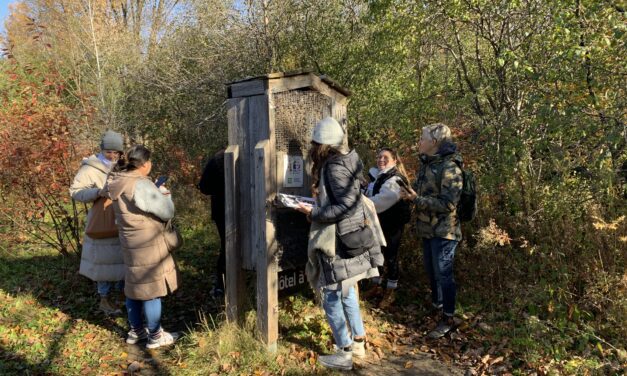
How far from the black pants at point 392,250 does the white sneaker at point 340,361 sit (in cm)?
164

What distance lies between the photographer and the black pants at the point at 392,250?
512 cm

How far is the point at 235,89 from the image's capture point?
13.3ft

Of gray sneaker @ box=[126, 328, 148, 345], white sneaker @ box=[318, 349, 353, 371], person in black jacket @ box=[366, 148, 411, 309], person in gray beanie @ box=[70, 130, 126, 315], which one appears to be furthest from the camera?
person in gray beanie @ box=[70, 130, 126, 315]

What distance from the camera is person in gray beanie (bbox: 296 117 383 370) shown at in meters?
3.38

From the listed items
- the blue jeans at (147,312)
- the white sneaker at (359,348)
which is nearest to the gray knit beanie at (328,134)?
the white sneaker at (359,348)

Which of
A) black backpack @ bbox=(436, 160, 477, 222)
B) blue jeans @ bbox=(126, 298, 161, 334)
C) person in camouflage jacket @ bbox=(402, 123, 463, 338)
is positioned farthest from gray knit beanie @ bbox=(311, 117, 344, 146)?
blue jeans @ bbox=(126, 298, 161, 334)

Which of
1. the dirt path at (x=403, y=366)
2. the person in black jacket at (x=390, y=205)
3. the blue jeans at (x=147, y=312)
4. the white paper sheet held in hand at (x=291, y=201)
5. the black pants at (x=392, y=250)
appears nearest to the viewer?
the white paper sheet held in hand at (x=291, y=201)

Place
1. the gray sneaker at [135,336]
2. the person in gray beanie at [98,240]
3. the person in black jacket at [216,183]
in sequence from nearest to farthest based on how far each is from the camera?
the gray sneaker at [135,336], the person in gray beanie at [98,240], the person in black jacket at [216,183]

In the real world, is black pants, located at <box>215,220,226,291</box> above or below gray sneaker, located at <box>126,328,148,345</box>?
above

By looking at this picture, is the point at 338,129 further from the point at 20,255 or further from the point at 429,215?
the point at 20,255

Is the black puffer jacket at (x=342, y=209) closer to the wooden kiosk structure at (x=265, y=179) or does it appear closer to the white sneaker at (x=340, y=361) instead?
the wooden kiosk structure at (x=265, y=179)

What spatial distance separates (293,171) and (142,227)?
1430 millimetres

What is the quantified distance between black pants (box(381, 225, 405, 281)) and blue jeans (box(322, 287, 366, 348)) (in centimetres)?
149

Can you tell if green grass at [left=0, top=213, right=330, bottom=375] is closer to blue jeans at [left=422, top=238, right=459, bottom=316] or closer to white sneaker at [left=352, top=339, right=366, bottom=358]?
white sneaker at [left=352, top=339, right=366, bottom=358]
